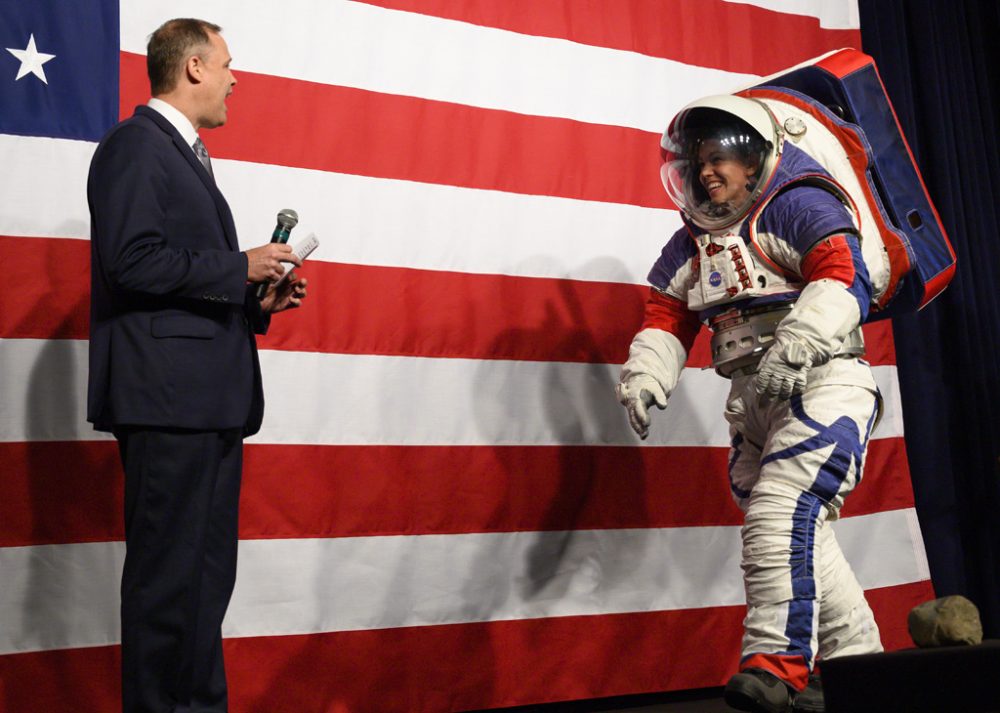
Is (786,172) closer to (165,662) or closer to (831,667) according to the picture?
(831,667)

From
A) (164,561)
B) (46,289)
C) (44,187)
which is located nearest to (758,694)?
(164,561)

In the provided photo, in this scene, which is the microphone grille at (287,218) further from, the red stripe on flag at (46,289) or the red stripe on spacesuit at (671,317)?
the red stripe on spacesuit at (671,317)

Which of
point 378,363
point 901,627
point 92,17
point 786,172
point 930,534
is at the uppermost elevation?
point 92,17

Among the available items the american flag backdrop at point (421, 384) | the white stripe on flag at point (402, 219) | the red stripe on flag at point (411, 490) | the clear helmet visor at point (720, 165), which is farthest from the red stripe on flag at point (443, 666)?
the clear helmet visor at point (720, 165)

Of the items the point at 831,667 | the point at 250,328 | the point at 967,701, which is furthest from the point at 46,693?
the point at 967,701

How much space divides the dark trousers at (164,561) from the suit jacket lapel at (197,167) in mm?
384

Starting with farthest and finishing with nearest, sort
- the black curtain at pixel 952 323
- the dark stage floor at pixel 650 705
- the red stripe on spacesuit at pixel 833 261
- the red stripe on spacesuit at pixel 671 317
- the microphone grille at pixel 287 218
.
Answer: the black curtain at pixel 952 323 → the dark stage floor at pixel 650 705 → the red stripe on spacesuit at pixel 671 317 → the red stripe on spacesuit at pixel 833 261 → the microphone grille at pixel 287 218

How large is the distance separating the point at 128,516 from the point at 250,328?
0.39 meters

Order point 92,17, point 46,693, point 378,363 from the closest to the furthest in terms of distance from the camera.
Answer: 1. point 46,693
2. point 92,17
3. point 378,363

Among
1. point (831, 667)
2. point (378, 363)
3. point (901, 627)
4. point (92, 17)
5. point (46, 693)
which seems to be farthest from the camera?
point (901, 627)

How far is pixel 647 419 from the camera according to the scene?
7.39ft

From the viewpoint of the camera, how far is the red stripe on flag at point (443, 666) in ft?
7.25

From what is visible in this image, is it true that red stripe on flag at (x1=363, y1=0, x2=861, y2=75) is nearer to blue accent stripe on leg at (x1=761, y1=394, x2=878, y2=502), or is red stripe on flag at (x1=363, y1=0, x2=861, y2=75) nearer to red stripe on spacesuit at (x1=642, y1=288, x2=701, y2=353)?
red stripe on spacesuit at (x1=642, y1=288, x2=701, y2=353)

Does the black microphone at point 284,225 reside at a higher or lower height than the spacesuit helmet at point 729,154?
lower
